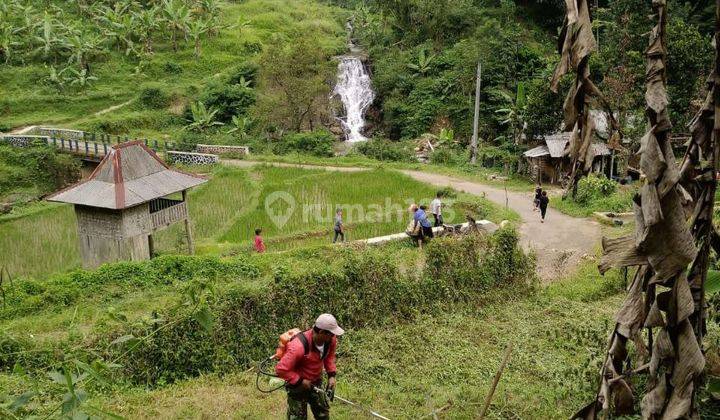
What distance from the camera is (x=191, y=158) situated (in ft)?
72.2

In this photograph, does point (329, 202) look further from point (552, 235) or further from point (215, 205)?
point (552, 235)

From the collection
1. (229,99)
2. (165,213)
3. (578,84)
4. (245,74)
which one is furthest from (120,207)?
(245,74)

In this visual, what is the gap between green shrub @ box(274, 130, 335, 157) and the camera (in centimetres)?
2348

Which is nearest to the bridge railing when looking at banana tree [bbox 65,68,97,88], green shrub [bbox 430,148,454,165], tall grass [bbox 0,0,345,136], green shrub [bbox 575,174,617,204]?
tall grass [bbox 0,0,345,136]

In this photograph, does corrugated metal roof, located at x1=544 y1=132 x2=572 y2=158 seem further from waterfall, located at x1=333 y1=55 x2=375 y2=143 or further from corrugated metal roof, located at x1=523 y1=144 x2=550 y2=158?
waterfall, located at x1=333 y1=55 x2=375 y2=143

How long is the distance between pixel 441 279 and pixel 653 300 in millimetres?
7215

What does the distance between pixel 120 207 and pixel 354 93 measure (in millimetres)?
19038

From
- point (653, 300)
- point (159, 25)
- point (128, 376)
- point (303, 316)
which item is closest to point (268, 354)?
point (303, 316)

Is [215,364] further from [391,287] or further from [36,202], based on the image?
[36,202]

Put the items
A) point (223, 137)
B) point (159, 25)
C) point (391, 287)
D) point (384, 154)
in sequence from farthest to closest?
point (159, 25), point (223, 137), point (384, 154), point (391, 287)

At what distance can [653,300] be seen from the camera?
6.77ft

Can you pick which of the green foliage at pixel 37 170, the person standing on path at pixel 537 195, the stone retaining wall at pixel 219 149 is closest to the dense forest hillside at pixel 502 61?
the person standing on path at pixel 537 195

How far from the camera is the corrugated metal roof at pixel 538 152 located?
737 inches

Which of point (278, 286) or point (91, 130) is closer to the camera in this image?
point (278, 286)
